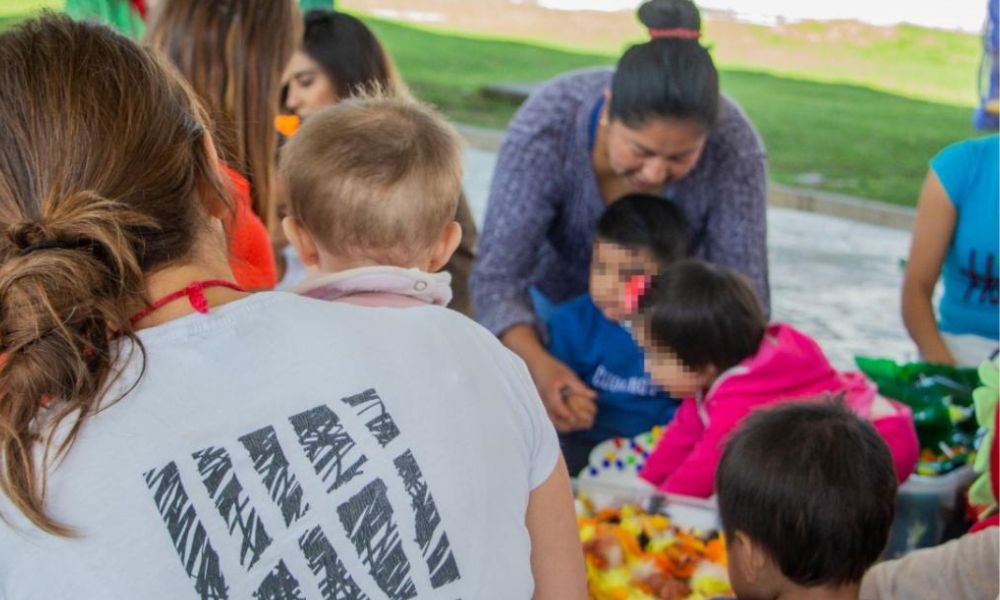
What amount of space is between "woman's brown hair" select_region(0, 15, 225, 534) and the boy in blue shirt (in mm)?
1705

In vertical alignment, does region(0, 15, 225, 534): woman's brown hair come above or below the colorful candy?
above

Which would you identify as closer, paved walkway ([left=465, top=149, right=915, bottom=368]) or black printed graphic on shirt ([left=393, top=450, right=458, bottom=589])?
black printed graphic on shirt ([left=393, top=450, right=458, bottom=589])

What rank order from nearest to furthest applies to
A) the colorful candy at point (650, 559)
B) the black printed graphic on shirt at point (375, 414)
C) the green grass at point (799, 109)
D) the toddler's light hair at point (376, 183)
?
the black printed graphic on shirt at point (375, 414)
the toddler's light hair at point (376, 183)
the colorful candy at point (650, 559)
the green grass at point (799, 109)

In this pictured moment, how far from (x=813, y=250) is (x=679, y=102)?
3680 mm

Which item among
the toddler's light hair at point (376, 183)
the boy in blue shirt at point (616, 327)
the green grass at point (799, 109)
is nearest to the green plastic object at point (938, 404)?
the boy in blue shirt at point (616, 327)

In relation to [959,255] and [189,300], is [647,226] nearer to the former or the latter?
[959,255]

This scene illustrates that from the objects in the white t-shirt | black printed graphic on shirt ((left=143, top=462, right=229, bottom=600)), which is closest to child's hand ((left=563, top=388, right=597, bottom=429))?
the white t-shirt

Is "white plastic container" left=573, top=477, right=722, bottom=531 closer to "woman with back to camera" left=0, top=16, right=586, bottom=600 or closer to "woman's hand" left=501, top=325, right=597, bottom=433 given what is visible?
"woman's hand" left=501, top=325, right=597, bottom=433

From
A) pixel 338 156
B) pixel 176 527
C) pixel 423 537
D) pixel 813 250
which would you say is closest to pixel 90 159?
pixel 176 527

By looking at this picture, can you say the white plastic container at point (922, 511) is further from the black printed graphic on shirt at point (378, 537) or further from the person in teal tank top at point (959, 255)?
the black printed graphic on shirt at point (378, 537)

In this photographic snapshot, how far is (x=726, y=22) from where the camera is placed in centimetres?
1125

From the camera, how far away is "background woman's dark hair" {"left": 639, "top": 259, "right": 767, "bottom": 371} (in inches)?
95.2

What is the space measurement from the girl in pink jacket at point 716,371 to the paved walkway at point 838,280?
72.8 inches

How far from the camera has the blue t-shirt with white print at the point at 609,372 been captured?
274 cm
